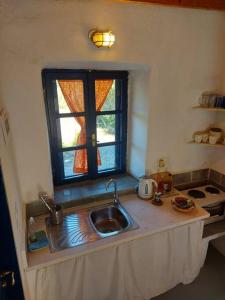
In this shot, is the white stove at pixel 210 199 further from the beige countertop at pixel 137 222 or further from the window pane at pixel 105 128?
the window pane at pixel 105 128

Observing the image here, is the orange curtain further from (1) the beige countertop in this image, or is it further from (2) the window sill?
(1) the beige countertop

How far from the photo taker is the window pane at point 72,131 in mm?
1892

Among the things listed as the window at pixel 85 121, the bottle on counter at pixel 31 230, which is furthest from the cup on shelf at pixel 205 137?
the bottle on counter at pixel 31 230

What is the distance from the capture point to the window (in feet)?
5.90

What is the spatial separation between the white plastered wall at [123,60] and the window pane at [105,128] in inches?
8.7

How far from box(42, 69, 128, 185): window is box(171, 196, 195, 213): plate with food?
700 mm

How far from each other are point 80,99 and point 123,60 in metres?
0.53

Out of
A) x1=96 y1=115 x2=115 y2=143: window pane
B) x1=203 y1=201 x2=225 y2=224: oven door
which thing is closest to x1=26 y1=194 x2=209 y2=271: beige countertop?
x1=203 y1=201 x2=225 y2=224: oven door

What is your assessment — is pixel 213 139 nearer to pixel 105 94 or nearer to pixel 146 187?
pixel 146 187

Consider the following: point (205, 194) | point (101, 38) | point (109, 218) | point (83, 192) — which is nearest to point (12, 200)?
point (83, 192)

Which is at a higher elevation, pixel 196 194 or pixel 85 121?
pixel 85 121

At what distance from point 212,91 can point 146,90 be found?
2.26 ft

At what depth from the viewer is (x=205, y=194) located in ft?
6.96

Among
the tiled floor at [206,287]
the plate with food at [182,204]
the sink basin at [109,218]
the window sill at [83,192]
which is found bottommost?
the tiled floor at [206,287]
